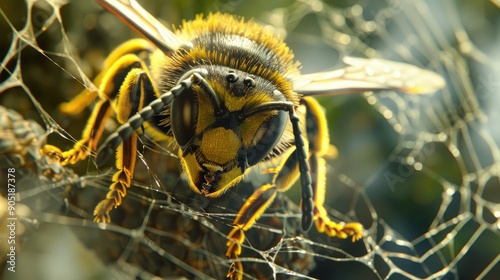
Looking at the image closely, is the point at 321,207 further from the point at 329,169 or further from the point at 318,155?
the point at 329,169

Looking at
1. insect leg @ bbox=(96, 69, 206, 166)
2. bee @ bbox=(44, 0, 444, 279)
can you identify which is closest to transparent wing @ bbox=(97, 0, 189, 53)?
bee @ bbox=(44, 0, 444, 279)

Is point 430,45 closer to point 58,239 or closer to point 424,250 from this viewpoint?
point 424,250

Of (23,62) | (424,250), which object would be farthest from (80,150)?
(424,250)

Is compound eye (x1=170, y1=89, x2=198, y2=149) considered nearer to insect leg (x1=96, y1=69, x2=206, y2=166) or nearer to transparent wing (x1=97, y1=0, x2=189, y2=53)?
insect leg (x1=96, y1=69, x2=206, y2=166)

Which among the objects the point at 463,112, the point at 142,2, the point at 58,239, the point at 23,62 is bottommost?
the point at 58,239

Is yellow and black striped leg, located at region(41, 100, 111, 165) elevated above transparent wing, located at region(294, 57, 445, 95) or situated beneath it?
situated beneath

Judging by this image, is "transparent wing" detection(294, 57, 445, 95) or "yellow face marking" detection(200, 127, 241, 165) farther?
"transparent wing" detection(294, 57, 445, 95)
